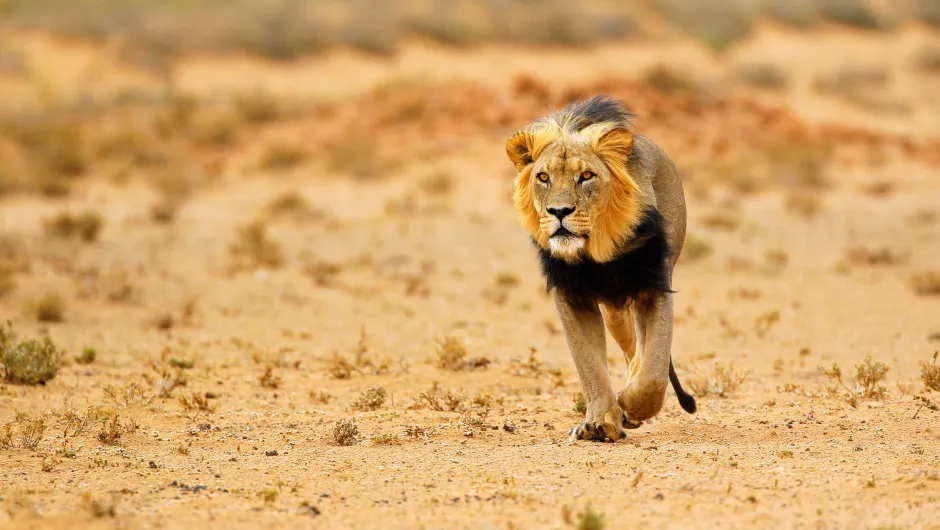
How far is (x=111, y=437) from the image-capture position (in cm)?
746

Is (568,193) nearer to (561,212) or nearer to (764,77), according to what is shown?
(561,212)

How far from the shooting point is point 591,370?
7.10 metres

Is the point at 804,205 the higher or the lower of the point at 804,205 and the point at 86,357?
the higher

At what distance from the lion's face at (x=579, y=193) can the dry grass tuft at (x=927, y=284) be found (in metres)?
8.70

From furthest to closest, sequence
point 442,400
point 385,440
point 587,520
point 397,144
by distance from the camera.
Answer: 1. point 397,144
2. point 442,400
3. point 385,440
4. point 587,520

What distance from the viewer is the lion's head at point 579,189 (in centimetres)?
654

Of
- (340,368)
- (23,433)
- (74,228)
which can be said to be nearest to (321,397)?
(340,368)

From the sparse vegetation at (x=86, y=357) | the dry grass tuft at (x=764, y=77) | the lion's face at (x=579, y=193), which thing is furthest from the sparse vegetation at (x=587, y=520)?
the dry grass tuft at (x=764, y=77)

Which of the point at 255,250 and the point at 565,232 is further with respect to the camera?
the point at 255,250

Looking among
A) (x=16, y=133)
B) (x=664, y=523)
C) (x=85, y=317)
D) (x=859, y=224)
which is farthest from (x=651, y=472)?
(x=16, y=133)

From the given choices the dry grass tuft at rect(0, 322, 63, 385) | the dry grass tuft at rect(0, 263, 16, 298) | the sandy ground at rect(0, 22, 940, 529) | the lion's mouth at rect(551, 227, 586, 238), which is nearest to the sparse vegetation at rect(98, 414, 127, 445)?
the sandy ground at rect(0, 22, 940, 529)

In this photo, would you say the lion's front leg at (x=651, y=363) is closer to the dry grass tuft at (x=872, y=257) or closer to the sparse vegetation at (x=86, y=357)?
the sparse vegetation at (x=86, y=357)

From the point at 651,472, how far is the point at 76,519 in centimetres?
299

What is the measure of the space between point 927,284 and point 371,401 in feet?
28.4
